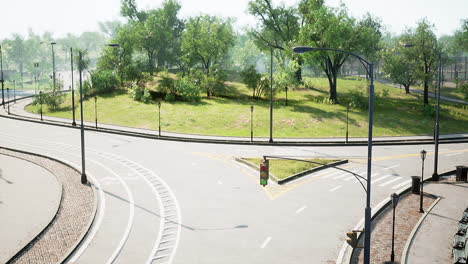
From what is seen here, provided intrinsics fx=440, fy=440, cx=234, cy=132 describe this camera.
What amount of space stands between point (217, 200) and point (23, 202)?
12307 mm

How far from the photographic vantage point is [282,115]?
6119 centimetres

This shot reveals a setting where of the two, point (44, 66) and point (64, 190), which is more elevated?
point (44, 66)

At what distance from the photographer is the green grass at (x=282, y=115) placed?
55.8 m

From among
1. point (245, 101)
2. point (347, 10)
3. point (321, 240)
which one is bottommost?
point (321, 240)

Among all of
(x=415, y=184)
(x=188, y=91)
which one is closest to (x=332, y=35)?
(x=188, y=91)

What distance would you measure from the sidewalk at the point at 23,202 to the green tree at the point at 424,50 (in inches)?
2194

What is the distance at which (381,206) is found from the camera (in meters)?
26.7

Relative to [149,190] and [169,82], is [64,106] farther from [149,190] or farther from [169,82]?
[149,190]

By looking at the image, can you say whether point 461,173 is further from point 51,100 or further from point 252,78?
point 51,100

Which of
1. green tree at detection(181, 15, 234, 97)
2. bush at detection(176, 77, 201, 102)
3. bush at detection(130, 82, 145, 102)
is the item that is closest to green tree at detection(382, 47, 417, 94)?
green tree at detection(181, 15, 234, 97)

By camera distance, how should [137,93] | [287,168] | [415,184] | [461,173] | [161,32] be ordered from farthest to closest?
[161,32] → [137,93] → [287,168] → [461,173] → [415,184]

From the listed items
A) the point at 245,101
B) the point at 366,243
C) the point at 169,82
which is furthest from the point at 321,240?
the point at 169,82

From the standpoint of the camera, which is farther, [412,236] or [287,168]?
[287,168]

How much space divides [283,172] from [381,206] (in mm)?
9557
